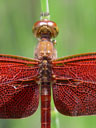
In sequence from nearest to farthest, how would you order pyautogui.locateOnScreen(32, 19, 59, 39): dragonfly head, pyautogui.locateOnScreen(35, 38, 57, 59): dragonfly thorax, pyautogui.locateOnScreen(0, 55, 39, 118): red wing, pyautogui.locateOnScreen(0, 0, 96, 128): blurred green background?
pyautogui.locateOnScreen(0, 55, 39, 118): red wing → pyautogui.locateOnScreen(35, 38, 57, 59): dragonfly thorax → pyautogui.locateOnScreen(32, 19, 59, 39): dragonfly head → pyautogui.locateOnScreen(0, 0, 96, 128): blurred green background

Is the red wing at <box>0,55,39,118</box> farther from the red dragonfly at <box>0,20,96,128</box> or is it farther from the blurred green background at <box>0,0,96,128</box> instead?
the blurred green background at <box>0,0,96,128</box>

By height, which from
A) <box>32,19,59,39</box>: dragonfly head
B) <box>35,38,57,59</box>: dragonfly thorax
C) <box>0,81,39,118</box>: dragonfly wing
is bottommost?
<box>0,81,39,118</box>: dragonfly wing

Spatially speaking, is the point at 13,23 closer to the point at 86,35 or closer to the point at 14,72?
the point at 86,35

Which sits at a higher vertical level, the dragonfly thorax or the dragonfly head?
the dragonfly head

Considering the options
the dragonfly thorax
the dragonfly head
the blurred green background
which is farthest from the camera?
the blurred green background

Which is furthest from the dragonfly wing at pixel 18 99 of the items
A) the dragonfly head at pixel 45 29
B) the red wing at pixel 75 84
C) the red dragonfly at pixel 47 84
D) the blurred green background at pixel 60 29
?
the blurred green background at pixel 60 29

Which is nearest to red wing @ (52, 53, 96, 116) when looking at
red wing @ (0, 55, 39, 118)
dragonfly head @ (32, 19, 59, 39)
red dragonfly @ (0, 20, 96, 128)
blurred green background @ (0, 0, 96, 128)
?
red dragonfly @ (0, 20, 96, 128)

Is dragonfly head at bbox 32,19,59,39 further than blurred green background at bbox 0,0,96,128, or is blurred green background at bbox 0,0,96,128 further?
blurred green background at bbox 0,0,96,128
